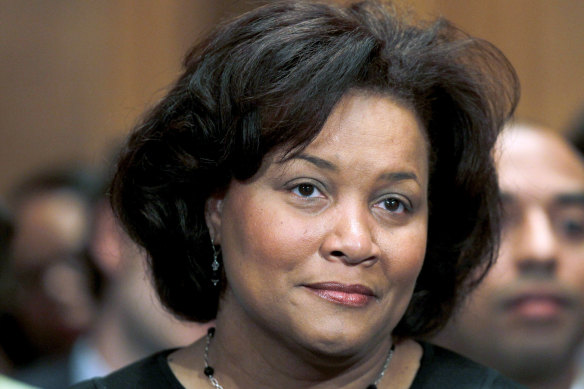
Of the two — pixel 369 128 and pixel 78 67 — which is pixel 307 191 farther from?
pixel 78 67

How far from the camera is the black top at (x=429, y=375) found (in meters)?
2.58

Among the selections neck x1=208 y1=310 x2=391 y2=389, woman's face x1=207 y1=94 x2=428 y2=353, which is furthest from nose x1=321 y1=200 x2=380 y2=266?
neck x1=208 y1=310 x2=391 y2=389

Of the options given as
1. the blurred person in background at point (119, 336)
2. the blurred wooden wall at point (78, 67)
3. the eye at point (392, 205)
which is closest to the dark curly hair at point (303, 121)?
the eye at point (392, 205)

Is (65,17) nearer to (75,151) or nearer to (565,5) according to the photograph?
(75,151)

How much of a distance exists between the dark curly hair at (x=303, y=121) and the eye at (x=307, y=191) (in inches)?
3.5

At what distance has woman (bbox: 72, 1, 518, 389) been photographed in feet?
7.59

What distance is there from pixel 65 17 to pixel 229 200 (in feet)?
11.8

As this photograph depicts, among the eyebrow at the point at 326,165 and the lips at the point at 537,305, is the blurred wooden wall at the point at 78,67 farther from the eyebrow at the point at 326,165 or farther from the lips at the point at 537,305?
the eyebrow at the point at 326,165

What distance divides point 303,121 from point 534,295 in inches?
63.5

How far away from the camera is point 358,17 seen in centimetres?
254

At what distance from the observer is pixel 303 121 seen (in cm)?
232

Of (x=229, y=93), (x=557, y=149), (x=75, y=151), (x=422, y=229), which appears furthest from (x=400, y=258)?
(x=75, y=151)

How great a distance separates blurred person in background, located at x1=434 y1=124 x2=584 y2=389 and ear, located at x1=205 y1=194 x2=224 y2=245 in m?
1.32

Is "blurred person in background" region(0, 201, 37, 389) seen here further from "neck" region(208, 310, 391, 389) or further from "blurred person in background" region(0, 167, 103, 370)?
"neck" region(208, 310, 391, 389)
